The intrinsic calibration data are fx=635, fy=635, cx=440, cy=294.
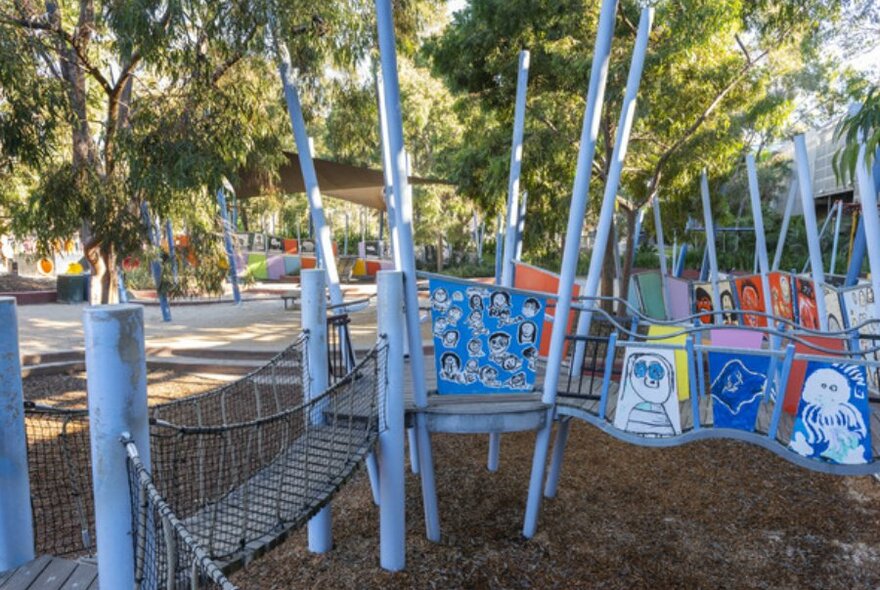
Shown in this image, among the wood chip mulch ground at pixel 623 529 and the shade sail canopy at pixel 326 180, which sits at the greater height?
the shade sail canopy at pixel 326 180

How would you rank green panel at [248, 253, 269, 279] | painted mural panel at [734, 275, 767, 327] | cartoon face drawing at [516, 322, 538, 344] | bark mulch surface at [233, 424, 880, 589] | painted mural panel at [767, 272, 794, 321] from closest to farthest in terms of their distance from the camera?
bark mulch surface at [233, 424, 880, 589] → cartoon face drawing at [516, 322, 538, 344] → painted mural panel at [767, 272, 794, 321] → painted mural panel at [734, 275, 767, 327] → green panel at [248, 253, 269, 279]

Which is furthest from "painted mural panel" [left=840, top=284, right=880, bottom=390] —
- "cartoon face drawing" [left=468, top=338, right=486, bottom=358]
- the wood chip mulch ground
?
"cartoon face drawing" [left=468, top=338, right=486, bottom=358]

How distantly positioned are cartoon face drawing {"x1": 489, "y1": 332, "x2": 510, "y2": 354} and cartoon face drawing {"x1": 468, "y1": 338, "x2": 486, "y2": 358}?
7cm

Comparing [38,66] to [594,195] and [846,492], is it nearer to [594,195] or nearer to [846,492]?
[594,195]

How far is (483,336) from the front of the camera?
174 inches

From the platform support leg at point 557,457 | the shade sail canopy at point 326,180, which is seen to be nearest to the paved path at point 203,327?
the shade sail canopy at point 326,180

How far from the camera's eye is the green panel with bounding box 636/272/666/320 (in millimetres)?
10148

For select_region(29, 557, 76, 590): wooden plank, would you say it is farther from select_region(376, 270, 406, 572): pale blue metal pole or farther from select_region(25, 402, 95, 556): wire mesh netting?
select_region(376, 270, 406, 572): pale blue metal pole

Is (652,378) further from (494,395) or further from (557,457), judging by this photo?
(557,457)

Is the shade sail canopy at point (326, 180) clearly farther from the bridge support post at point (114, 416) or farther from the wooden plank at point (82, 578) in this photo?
the bridge support post at point (114, 416)

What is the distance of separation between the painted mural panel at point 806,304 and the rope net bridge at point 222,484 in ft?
13.3

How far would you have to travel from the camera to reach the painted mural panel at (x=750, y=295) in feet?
22.8

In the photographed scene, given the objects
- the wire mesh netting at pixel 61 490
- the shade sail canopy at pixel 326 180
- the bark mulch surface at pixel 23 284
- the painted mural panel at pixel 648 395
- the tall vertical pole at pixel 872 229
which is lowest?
the wire mesh netting at pixel 61 490

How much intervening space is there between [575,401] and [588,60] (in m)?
4.96
